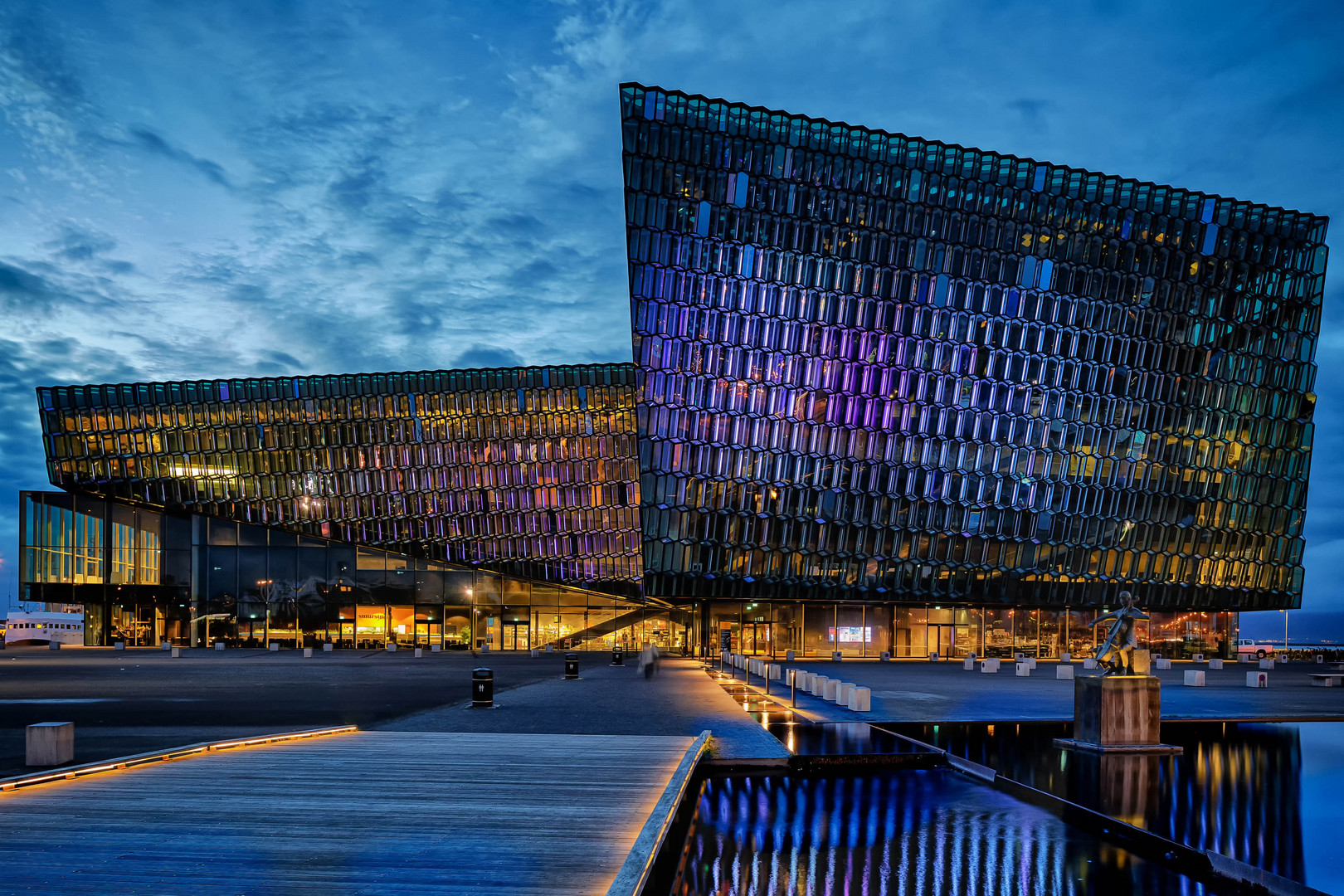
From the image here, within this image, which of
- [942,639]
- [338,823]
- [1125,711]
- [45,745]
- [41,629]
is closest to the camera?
[338,823]

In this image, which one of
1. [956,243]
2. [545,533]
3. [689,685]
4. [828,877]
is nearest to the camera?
[828,877]

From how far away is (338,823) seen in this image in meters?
9.83

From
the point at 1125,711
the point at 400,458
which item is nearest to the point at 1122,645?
the point at 1125,711

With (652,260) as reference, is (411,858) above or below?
below

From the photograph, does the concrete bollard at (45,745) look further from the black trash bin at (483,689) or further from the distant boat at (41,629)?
the distant boat at (41,629)

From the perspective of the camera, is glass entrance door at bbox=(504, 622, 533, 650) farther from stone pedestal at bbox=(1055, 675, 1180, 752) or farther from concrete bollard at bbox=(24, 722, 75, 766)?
concrete bollard at bbox=(24, 722, 75, 766)

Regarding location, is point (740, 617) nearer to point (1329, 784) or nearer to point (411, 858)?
point (1329, 784)

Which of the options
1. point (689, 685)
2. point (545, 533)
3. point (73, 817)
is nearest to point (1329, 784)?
point (73, 817)

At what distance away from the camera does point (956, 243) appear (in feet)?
176

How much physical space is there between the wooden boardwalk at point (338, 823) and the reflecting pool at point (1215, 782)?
5.38 m

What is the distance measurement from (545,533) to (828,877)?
5443 cm

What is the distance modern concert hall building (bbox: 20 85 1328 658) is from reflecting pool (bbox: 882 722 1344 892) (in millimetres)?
32959

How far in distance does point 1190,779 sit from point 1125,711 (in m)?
2.20

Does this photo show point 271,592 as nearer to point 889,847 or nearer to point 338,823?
point 338,823
